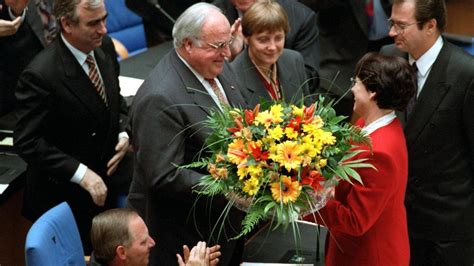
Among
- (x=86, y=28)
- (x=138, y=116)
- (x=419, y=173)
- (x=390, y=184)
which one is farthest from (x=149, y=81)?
(x=419, y=173)

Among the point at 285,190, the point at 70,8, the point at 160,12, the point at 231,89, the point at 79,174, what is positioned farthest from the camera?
the point at 160,12

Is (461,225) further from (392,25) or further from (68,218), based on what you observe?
(68,218)

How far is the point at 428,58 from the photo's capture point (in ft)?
12.5

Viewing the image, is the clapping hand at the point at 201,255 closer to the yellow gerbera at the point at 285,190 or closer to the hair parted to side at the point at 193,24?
the yellow gerbera at the point at 285,190

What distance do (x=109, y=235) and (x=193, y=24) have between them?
93 cm

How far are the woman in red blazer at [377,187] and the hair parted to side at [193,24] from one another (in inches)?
26.3

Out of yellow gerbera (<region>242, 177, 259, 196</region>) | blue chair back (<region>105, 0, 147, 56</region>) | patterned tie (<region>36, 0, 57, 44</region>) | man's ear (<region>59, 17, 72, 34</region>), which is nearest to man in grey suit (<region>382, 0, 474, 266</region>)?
yellow gerbera (<region>242, 177, 259, 196</region>)

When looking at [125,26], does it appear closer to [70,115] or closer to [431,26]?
[70,115]

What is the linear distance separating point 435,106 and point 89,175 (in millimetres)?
1677

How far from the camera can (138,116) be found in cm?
341

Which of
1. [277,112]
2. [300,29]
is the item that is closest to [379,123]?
[277,112]

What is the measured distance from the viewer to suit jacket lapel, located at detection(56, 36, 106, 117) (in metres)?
4.00

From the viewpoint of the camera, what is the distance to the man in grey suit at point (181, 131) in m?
3.36

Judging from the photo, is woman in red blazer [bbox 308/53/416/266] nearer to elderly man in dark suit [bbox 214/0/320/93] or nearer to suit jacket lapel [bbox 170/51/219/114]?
suit jacket lapel [bbox 170/51/219/114]
